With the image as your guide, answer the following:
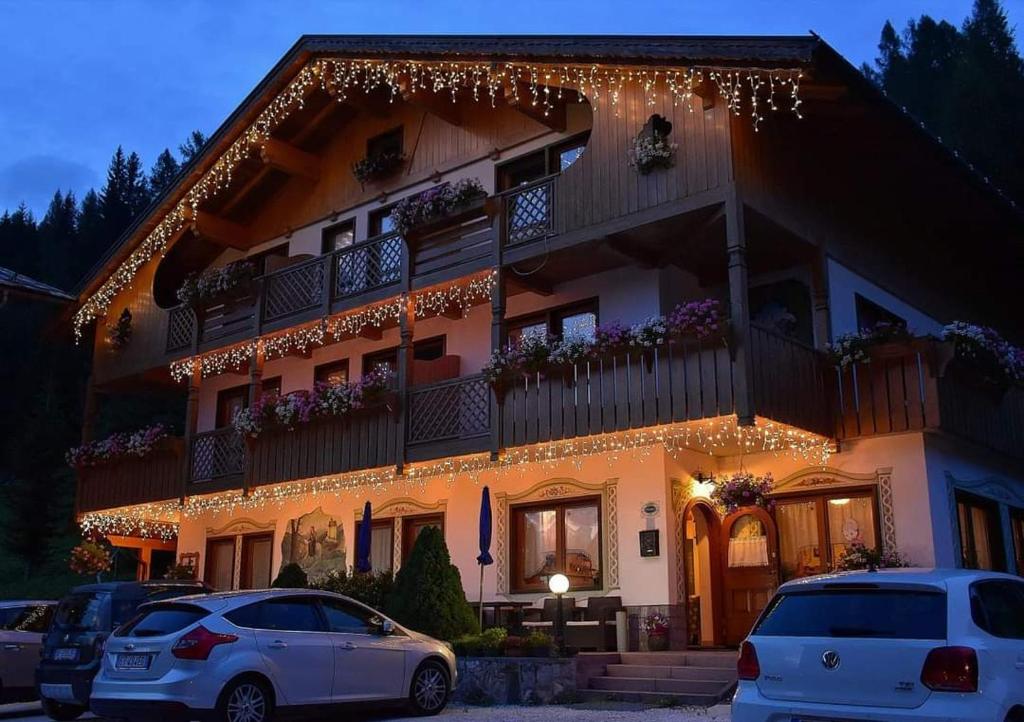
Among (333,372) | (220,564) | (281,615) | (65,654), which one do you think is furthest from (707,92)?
(220,564)

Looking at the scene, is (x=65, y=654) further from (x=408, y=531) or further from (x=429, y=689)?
(x=408, y=531)

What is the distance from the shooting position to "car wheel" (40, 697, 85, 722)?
12.6m

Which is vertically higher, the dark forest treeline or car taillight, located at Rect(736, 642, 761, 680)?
the dark forest treeline

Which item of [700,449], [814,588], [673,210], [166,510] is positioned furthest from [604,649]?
[166,510]

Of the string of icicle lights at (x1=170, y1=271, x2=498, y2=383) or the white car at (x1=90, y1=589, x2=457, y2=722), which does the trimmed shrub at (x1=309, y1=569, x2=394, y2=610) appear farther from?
the white car at (x1=90, y1=589, x2=457, y2=722)

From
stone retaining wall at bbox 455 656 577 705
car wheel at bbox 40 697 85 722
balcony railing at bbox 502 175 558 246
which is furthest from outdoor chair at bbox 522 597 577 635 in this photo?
car wheel at bbox 40 697 85 722

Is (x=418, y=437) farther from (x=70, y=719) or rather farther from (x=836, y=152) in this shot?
(x=836, y=152)

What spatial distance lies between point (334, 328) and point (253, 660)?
1089cm

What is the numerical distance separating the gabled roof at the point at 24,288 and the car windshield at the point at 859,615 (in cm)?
1624

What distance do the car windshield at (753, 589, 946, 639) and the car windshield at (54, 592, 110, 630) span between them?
8.56m

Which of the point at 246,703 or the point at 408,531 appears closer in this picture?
the point at 246,703

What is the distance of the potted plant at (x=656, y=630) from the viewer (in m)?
15.3

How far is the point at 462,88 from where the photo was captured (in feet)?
65.7

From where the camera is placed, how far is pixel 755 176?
15.2 m
